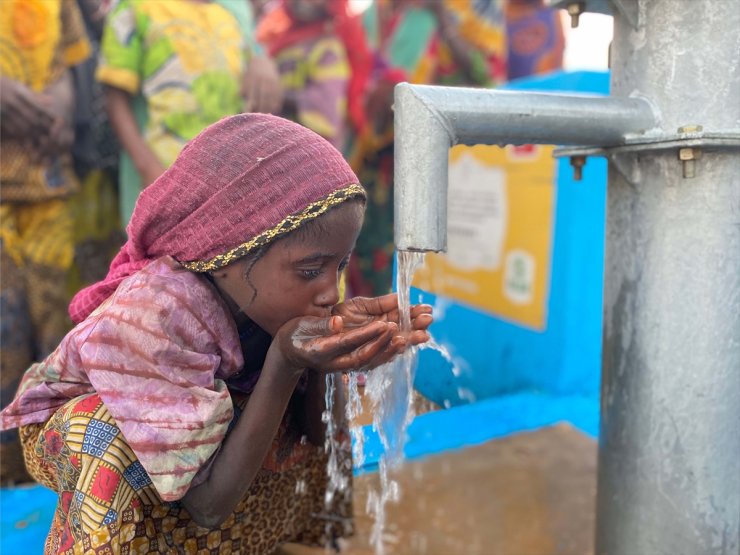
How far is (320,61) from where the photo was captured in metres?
3.25

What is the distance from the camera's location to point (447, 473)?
6.97 ft

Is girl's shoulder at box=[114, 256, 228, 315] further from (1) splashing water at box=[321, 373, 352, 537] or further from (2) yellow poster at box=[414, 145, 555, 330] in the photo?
(2) yellow poster at box=[414, 145, 555, 330]

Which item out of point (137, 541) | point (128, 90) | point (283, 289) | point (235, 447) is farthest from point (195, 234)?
point (128, 90)

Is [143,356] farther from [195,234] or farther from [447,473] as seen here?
[447,473]

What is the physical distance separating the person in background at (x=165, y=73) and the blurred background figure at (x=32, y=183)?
172 mm

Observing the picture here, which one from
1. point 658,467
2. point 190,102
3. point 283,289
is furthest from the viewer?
point 190,102

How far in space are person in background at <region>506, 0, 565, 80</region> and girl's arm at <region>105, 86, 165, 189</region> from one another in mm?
2912

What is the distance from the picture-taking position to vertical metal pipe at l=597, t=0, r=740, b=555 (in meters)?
1.16

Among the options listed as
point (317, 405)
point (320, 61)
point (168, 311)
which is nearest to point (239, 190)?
point (168, 311)

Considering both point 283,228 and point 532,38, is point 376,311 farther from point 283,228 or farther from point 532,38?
point 532,38

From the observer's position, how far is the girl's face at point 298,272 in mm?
1140

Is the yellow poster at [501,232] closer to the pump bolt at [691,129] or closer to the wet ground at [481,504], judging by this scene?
the wet ground at [481,504]

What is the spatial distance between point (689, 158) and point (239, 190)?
748 mm

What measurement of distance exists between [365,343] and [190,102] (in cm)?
161
